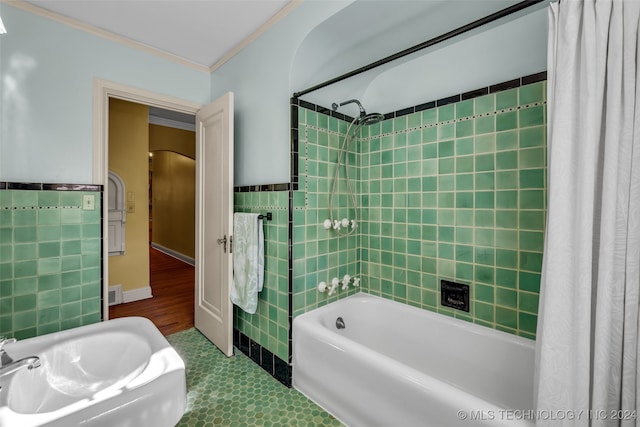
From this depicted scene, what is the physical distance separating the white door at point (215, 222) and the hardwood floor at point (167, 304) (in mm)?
323

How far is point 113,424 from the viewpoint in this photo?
0.96 meters

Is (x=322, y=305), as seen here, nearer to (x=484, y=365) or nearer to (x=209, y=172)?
(x=484, y=365)

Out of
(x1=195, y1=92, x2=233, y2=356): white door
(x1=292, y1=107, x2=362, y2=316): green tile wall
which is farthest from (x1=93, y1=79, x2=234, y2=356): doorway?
(x1=292, y1=107, x2=362, y2=316): green tile wall

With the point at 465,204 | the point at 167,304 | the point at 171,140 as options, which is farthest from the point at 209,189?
the point at 171,140

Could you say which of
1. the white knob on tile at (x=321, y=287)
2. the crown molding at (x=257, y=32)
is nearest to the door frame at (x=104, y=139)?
the crown molding at (x=257, y=32)

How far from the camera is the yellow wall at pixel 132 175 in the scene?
3.27m

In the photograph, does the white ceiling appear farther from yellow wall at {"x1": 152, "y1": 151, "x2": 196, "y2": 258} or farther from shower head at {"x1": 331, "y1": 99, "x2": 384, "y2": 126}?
yellow wall at {"x1": 152, "y1": 151, "x2": 196, "y2": 258}

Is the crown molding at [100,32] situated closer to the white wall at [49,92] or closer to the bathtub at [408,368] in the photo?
the white wall at [49,92]

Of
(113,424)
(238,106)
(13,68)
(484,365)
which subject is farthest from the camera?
(238,106)

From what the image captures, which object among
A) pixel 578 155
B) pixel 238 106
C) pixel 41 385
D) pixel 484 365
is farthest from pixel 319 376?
pixel 238 106

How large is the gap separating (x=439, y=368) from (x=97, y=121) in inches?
111

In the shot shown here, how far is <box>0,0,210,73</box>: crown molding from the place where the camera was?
1.76 m

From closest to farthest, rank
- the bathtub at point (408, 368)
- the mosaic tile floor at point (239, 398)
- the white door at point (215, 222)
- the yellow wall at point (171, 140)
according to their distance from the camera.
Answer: the bathtub at point (408, 368), the mosaic tile floor at point (239, 398), the white door at point (215, 222), the yellow wall at point (171, 140)

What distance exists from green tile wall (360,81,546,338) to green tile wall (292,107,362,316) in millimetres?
259
